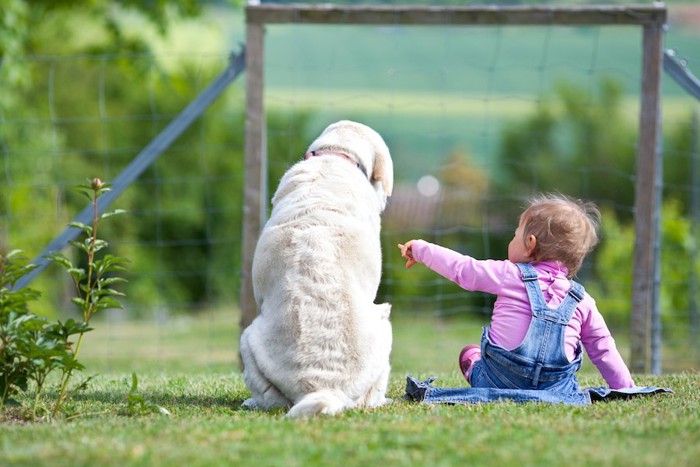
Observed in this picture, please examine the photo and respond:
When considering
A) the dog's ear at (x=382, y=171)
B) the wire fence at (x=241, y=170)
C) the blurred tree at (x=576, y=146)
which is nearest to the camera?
the dog's ear at (x=382, y=171)

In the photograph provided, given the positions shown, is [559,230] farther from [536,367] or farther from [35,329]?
[35,329]

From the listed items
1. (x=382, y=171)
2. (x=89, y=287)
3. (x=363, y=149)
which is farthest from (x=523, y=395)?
(x=89, y=287)

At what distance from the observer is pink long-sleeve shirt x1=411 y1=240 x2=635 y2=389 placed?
15.5ft

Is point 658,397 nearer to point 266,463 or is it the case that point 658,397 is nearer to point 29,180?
point 266,463

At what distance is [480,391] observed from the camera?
15.7 feet

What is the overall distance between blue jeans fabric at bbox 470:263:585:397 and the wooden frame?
238cm

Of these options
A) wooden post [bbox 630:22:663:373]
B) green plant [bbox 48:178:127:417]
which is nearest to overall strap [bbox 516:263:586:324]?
green plant [bbox 48:178:127:417]

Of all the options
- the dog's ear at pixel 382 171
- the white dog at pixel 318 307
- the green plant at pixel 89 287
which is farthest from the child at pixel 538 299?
the green plant at pixel 89 287

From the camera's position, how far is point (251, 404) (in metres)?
4.80

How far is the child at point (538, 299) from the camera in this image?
4.70m

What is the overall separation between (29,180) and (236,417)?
1510 cm

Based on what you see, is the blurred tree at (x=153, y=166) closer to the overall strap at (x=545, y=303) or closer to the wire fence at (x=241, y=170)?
A: the wire fence at (x=241, y=170)

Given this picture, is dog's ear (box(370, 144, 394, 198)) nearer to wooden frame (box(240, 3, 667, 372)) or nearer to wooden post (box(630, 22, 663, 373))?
wooden frame (box(240, 3, 667, 372))

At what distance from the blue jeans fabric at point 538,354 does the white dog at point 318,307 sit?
569mm
